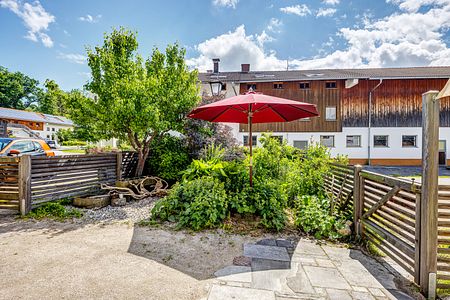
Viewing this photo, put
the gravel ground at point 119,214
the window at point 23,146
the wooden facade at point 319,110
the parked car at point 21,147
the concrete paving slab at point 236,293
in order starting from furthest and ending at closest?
the wooden facade at point 319,110 < the window at point 23,146 < the parked car at point 21,147 < the gravel ground at point 119,214 < the concrete paving slab at point 236,293

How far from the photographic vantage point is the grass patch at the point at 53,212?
187 inches

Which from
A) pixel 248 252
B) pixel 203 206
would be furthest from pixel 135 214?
pixel 248 252

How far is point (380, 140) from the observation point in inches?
670

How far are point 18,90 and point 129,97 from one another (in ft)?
204

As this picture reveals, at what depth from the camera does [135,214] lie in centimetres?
509

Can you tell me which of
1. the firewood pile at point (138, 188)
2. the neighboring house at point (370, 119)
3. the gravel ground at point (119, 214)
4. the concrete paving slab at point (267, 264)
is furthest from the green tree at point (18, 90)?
the concrete paving slab at point (267, 264)

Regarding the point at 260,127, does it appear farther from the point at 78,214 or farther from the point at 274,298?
the point at 274,298

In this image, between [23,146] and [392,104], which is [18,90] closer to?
[23,146]

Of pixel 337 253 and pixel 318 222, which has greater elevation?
pixel 318 222

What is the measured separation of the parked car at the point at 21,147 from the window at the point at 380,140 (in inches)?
791

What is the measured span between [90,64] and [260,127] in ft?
40.6

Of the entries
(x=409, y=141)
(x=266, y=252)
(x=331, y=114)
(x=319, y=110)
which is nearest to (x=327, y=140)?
(x=331, y=114)

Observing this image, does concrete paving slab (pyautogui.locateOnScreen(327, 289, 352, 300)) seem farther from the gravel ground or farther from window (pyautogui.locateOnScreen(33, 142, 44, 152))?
window (pyautogui.locateOnScreen(33, 142, 44, 152))

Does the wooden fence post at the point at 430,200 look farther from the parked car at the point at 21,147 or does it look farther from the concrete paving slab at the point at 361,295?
the parked car at the point at 21,147
